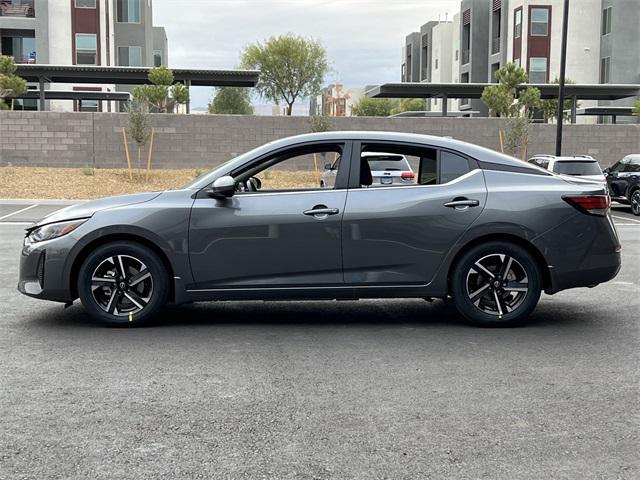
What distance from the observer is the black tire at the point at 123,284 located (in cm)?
717

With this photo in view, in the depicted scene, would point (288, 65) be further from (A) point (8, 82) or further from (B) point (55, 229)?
(B) point (55, 229)

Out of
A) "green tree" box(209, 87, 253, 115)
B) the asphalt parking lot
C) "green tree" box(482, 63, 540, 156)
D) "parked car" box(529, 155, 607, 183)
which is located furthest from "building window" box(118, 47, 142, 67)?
the asphalt parking lot

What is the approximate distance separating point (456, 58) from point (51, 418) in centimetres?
7508

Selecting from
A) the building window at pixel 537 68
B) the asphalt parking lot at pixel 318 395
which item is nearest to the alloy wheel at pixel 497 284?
the asphalt parking lot at pixel 318 395

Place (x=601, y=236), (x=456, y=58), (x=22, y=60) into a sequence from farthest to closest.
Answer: (x=456, y=58)
(x=22, y=60)
(x=601, y=236)

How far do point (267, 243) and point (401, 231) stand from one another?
1154 millimetres

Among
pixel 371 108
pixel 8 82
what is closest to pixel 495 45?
pixel 371 108

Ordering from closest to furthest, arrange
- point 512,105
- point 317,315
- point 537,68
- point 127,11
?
point 317,315, point 512,105, point 537,68, point 127,11

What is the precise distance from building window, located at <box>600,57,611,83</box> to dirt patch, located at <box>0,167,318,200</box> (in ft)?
104

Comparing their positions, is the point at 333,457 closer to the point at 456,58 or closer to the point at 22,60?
the point at 22,60

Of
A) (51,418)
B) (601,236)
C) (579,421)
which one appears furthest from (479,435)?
(601,236)

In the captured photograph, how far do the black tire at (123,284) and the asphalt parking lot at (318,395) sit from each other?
7.3 inches

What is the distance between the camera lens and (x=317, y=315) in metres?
8.00

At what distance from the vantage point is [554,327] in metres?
7.48
